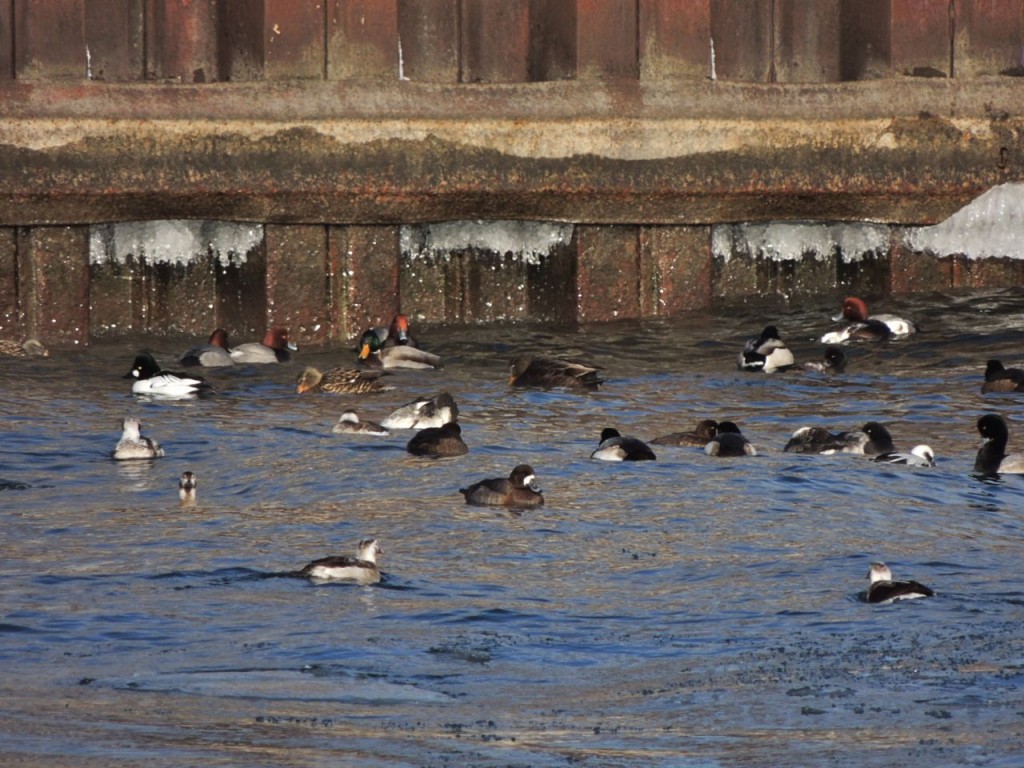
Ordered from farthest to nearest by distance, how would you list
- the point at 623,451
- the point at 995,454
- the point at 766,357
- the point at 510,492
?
the point at 766,357
the point at 995,454
the point at 623,451
the point at 510,492

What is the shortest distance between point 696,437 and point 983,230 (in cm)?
698

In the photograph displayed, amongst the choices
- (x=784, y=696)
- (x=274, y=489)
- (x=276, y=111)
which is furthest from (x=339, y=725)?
(x=276, y=111)

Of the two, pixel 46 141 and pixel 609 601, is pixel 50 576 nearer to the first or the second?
pixel 609 601

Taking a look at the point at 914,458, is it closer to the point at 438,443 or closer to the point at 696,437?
the point at 696,437

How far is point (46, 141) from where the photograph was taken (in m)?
18.0

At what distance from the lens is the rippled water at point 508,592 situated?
789 cm

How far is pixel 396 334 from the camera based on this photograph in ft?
62.7

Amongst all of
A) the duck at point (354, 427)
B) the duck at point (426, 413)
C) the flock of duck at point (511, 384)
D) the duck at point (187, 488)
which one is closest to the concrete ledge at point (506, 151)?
the flock of duck at point (511, 384)

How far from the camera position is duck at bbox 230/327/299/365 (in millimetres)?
18625

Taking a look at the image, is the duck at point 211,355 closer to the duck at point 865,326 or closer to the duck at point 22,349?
the duck at point 22,349

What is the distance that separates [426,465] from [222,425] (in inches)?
101

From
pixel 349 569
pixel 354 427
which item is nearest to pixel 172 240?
pixel 354 427

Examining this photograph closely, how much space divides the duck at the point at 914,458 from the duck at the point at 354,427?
427cm

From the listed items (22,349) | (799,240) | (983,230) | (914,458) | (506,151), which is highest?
(506,151)
